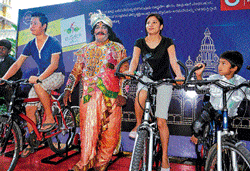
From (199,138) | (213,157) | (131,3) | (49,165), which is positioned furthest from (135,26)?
(49,165)

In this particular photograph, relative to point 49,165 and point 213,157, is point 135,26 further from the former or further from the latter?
point 49,165

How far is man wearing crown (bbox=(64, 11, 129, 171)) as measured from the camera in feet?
8.70

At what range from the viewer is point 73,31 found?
3699mm

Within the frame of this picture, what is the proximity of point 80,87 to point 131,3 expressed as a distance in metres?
1.81

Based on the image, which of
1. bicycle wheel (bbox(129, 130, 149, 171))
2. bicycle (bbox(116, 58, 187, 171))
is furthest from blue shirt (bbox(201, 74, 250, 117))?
bicycle wheel (bbox(129, 130, 149, 171))

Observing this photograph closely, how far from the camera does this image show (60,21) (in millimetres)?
3791

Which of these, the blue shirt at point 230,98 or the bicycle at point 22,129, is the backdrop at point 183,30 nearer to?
the bicycle at point 22,129

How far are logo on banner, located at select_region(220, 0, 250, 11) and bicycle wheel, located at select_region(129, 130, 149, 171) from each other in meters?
2.44

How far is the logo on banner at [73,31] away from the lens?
12.0ft

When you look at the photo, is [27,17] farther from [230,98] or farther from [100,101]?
[230,98]

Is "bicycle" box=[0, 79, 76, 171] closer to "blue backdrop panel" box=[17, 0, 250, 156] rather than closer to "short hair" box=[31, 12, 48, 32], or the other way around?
"blue backdrop panel" box=[17, 0, 250, 156]

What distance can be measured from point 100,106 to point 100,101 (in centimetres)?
7

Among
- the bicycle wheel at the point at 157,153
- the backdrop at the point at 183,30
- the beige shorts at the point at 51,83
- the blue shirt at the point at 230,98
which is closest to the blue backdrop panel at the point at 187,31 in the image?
the backdrop at the point at 183,30

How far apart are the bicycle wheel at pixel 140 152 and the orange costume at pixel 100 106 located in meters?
0.97
